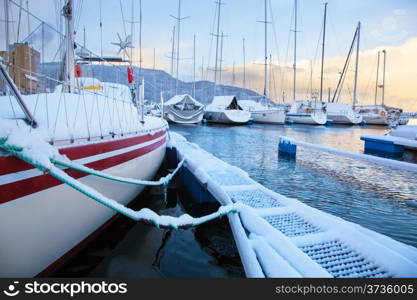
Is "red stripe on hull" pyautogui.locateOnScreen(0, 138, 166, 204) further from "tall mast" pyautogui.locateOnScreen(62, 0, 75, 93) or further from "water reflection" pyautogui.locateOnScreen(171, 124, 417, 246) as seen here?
"water reflection" pyautogui.locateOnScreen(171, 124, 417, 246)

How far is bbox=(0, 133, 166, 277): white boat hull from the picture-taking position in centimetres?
214

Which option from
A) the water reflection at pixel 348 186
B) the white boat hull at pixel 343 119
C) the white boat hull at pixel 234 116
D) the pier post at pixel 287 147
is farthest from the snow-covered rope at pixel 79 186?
the white boat hull at pixel 343 119

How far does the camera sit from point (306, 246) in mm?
3078

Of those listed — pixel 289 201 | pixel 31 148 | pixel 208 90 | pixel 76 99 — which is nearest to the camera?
pixel 31 148

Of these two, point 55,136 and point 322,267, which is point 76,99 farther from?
point 322,267

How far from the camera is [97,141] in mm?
3232

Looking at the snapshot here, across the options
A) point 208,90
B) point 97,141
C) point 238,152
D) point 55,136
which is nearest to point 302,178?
point 238,152

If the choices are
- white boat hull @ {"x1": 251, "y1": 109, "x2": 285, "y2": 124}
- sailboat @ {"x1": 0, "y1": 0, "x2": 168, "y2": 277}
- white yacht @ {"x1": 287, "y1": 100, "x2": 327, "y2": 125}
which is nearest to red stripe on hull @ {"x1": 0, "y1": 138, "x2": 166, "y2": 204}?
sailboat @ {"x1": 0, "y1": 0, "x2": 168, "y2": 277}

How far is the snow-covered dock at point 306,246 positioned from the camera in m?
2.56

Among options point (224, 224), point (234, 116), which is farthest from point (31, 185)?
point (234, 116)

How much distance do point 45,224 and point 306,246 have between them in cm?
284

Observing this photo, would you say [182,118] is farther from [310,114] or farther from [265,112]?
[310,114]

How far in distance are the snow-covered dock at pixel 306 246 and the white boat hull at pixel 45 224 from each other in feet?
6.20

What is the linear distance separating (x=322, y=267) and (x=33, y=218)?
2822 millimetres
